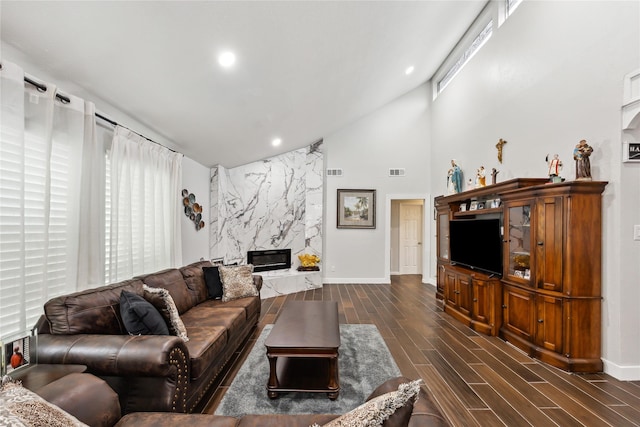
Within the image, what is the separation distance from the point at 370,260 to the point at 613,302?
424 centimetres

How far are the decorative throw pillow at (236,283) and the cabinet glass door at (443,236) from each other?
11.0 feet

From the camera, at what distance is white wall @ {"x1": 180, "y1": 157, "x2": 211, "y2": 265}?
181 inches

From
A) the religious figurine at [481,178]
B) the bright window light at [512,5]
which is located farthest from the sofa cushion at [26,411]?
the bright window light at [512,5]

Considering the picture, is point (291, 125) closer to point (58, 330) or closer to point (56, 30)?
point (56, 30)

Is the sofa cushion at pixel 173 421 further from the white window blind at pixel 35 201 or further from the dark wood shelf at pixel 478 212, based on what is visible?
the dark wood shelf at pixel 478 212

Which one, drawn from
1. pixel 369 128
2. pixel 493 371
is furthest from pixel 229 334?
pixel 369 128

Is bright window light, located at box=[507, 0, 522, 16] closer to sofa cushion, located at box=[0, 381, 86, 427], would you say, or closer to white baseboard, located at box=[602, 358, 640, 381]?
white baseboard, located at box=[602, 358, 640, 381]

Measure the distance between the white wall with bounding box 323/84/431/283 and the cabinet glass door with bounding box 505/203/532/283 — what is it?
3220mm

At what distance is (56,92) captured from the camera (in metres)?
2.08

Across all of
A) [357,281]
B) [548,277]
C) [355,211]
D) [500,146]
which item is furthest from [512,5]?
[357,281]

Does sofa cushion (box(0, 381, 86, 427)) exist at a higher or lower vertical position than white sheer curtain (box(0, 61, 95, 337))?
lower

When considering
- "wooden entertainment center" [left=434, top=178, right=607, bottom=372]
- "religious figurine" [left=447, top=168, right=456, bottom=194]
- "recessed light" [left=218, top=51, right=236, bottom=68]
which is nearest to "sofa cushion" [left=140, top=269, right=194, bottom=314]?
"recessed light" [left=218, top=51, right=236, bottom=68]

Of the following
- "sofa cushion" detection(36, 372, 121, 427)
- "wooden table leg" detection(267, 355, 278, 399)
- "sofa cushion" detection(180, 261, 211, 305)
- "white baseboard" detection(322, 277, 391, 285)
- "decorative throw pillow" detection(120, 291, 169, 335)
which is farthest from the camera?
"white baseboard" detection(322, 277, 391, 285)

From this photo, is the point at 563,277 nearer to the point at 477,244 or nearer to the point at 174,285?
the point at 477,244
